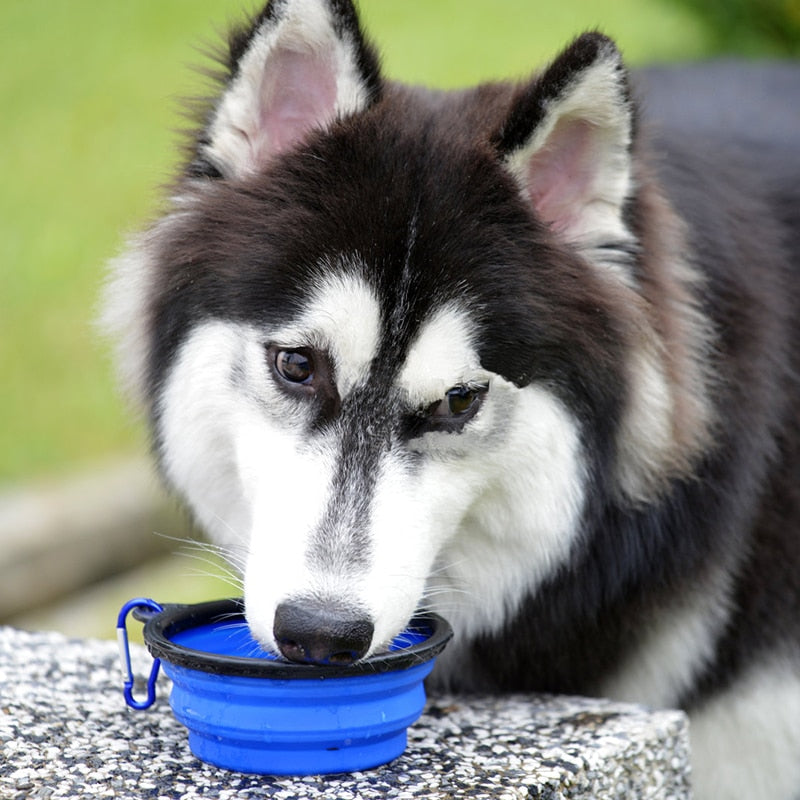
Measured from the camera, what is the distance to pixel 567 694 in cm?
358

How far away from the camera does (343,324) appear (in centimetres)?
292

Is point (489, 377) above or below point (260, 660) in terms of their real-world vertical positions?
above

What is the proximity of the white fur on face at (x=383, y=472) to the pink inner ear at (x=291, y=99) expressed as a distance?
50 centimetres

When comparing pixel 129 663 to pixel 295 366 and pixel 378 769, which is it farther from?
pixel 295 366

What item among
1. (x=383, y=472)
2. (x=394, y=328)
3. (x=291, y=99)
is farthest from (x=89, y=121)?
(x=383, y=472)

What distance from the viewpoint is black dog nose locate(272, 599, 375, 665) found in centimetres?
257

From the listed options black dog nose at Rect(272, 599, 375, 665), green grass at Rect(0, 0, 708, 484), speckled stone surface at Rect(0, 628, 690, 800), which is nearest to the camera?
black dog nose at Rect(272, 599, 375, 665)

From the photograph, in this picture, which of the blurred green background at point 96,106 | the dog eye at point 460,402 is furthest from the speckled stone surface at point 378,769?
the blurred green background at point 96,106

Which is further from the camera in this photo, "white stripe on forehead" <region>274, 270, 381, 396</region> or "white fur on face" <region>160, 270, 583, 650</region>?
"white stripe on forehead" <region>274, 270, 381, 396</region>

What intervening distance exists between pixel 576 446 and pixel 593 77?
90 cm

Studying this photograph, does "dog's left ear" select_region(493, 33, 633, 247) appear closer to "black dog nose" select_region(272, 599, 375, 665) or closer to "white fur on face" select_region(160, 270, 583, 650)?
"white fur on face" select_region(160, 270, 583, 650)

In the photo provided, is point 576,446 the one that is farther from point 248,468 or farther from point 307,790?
point 307,790

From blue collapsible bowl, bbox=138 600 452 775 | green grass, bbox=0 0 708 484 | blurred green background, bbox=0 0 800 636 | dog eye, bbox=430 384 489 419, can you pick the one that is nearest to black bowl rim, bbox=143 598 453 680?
blue collapsible bowl, bbox=138 600 452 775

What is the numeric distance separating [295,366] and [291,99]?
2.47 feet
